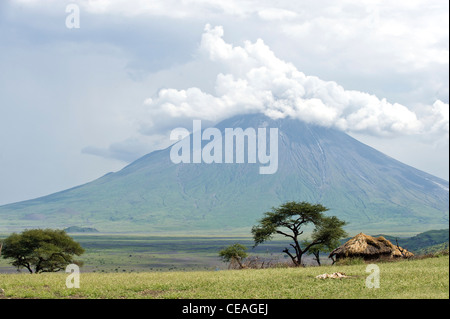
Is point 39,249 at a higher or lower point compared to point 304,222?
lower

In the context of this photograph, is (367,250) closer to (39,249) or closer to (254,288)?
(254,288)

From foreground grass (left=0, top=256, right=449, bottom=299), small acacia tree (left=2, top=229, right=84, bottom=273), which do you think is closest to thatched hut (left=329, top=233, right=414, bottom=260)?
foreground grass (left=0, top=256, right=449, bottom=299)

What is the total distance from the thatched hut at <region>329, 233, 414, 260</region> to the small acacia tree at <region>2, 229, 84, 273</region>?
88.0ft

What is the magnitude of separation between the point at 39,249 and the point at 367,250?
29452 mm

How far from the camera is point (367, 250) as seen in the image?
37.8 m

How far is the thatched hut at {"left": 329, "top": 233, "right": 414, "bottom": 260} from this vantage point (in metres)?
37.7

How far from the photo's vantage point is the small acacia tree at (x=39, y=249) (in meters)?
50.1

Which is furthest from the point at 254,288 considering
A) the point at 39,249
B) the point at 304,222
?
the point at 39,249

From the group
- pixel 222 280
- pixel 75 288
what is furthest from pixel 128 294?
pixel 222 280

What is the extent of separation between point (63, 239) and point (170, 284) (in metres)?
32.2

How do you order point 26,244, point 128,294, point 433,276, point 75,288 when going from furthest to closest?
point 26,244, point 433,276, point 75,288, point 128,294
